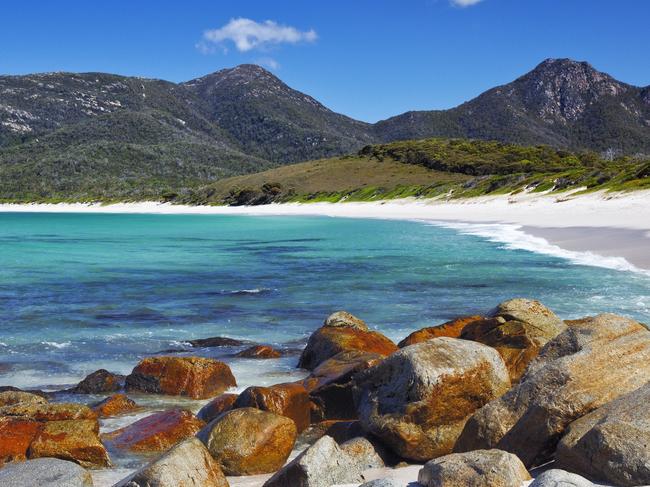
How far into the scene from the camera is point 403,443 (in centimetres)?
695

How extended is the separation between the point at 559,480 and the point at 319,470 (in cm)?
228

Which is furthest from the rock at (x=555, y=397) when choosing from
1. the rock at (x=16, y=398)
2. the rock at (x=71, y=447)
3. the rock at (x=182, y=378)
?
the rock at (x=16, y=398)

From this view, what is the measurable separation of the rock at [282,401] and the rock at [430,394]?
1253 millimetres

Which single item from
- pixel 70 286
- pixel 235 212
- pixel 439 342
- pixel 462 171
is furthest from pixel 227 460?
pixel 462 171

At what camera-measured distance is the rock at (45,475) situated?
6.11 metres

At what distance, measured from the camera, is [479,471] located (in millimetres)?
5125

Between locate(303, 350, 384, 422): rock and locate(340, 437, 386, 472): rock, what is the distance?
1651 millimetres

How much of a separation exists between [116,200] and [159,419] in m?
144

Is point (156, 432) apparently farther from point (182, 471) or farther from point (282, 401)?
point (182, 471)

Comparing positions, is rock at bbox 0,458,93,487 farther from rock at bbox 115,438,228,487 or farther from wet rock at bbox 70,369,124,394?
wet rock at bbox 70,369,124,394

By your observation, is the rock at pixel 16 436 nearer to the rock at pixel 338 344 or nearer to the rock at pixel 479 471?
the rock at pixel 479 471

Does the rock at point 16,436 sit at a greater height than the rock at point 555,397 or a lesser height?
lesser

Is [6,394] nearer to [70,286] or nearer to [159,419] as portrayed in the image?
[159,419]

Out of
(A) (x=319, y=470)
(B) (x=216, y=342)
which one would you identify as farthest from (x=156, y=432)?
(B) (x=216, y=342)
